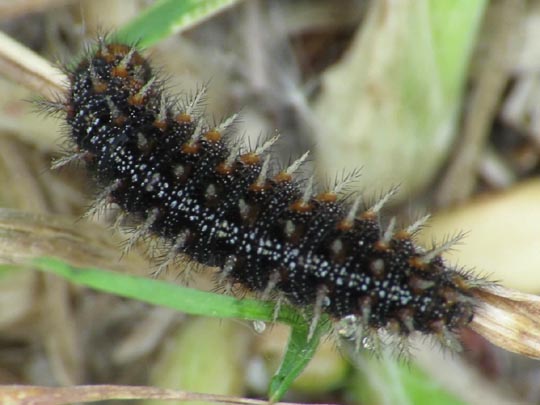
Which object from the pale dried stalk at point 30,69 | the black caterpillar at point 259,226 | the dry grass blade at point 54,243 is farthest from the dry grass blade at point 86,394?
the pale dried stalk at point 30,69

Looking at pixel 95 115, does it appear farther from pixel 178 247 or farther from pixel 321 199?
pixel 321 199

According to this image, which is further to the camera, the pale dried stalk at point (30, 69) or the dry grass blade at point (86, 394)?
the pale dried stalk at point (30, 69)

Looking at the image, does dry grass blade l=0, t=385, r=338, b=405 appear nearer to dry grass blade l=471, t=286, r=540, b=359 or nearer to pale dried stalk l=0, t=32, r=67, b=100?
dry grass blade l=471, t=286, r=540, b=359

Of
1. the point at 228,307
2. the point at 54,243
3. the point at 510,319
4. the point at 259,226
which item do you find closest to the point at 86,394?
the point at 228,307

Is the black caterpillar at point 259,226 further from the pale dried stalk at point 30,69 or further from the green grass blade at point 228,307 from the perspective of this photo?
the pale dried stalk at point 30,69

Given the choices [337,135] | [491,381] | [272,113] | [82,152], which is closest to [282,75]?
[272,113]

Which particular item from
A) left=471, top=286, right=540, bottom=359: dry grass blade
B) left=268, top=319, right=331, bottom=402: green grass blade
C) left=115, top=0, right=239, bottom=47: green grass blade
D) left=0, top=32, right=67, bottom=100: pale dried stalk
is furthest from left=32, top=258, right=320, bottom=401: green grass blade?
left=115, top=0, right=239, bottom=47: green grass blade
